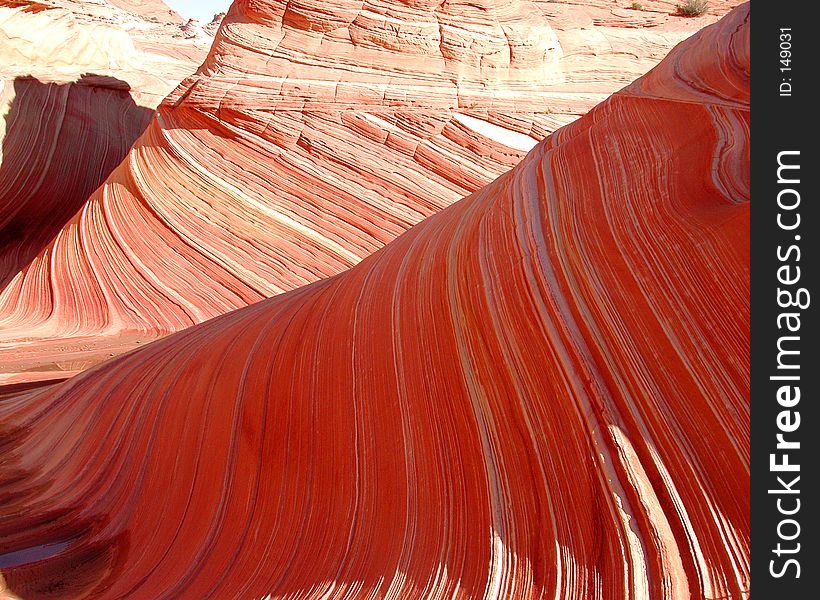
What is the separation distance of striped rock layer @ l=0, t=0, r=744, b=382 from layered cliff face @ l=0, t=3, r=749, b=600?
3.99 meters

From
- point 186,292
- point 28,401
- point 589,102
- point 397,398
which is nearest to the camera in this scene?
point 397,398

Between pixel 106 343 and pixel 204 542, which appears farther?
pixel 106 343

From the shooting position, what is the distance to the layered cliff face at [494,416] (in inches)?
86.8

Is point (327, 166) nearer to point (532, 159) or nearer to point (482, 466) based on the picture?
point (532, 159)

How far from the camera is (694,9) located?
42.8 feet

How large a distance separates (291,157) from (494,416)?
685 cm

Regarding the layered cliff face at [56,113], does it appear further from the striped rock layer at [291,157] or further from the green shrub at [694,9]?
the green shrub at [694,9]

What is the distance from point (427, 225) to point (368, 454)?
4.78 feet

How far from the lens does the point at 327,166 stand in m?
9.01

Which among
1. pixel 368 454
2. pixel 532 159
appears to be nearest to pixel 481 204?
pixel 532 159

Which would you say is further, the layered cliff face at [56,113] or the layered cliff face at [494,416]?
the layered cliff face at [56,113]
